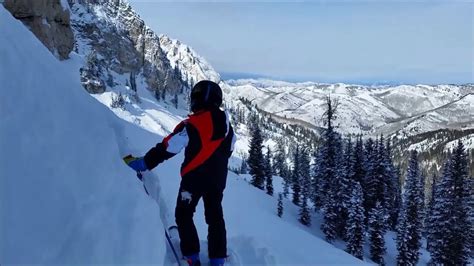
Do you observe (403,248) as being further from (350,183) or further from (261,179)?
(261,179)

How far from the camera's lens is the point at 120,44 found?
141500 millimetres

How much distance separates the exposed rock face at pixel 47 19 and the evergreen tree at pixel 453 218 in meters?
36.5

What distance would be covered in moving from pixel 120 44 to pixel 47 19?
10779cm

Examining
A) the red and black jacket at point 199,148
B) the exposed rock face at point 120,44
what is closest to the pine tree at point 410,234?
the red and black jacket at point 199,148

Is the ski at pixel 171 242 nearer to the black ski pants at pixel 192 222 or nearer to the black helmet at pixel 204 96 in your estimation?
the black ski pants at pixel 192 222

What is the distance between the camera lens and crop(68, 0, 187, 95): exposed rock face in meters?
124

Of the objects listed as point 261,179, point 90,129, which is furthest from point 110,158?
point 261,179

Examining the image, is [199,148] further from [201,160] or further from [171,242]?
[171,242]

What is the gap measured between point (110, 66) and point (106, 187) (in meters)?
134

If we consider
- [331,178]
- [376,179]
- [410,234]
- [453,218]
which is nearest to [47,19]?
[331,178]

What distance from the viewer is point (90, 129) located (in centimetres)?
565

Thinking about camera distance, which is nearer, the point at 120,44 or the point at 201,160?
the point at 201,160

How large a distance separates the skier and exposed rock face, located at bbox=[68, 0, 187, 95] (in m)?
105

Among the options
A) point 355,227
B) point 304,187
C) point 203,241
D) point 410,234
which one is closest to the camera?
point 203,241
